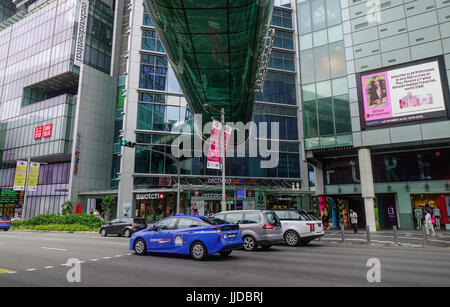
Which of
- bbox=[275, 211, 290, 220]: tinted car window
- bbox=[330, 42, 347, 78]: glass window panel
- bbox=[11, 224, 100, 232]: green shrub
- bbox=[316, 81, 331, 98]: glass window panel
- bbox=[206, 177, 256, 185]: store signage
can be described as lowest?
bbox=[11, 224, 100, 232]: green shrub

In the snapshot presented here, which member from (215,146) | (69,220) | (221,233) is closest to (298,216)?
(221,233)

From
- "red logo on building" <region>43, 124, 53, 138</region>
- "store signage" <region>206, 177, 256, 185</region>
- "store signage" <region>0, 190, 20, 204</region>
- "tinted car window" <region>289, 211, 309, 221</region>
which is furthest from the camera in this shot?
"store signage" <region>0, 190, 20, 204</region>

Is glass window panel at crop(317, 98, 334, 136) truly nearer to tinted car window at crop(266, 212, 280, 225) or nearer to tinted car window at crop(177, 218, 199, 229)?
tinted car window at crop(266, 212, 280, 225)

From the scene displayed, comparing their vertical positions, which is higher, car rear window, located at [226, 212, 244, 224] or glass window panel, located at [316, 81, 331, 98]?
glass window panel, located at [316, 81, 331, 98]

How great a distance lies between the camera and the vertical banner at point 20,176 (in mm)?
34656

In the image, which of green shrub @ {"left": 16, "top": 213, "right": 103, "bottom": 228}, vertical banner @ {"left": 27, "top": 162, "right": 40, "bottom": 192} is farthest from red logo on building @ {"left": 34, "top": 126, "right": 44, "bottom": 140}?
green shrub @ {"left": 16, "top": 213, "right": 103, "bottom": 228}

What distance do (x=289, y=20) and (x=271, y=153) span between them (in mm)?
25654

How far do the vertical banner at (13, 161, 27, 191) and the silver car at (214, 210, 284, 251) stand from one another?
108 ft

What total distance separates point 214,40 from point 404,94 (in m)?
17.6

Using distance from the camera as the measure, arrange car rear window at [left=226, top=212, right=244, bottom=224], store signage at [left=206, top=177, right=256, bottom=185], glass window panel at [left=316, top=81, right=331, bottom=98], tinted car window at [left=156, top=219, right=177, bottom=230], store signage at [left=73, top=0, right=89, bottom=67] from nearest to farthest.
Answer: tinted car window at [left=156, top=219, right=177, bottom=230] → car rear window at [left=226, top=212, right=244, bottom=224] → glass window panel at [left=316, top=81, right=331, bottom=98] → store signage at [left=206, top=177, right=256, bottom=185] → store signage at [left=73, top=0, right=89, bottom=67]

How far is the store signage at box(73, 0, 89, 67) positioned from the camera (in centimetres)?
4834

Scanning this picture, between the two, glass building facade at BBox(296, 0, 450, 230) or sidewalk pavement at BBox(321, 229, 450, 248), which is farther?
glass building facade at BBox(296, 0, 450, 230)

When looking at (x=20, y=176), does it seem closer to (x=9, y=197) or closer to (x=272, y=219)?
(x=9, y=197)

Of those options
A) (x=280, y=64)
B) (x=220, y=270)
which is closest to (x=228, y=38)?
(x=220, y=270)
